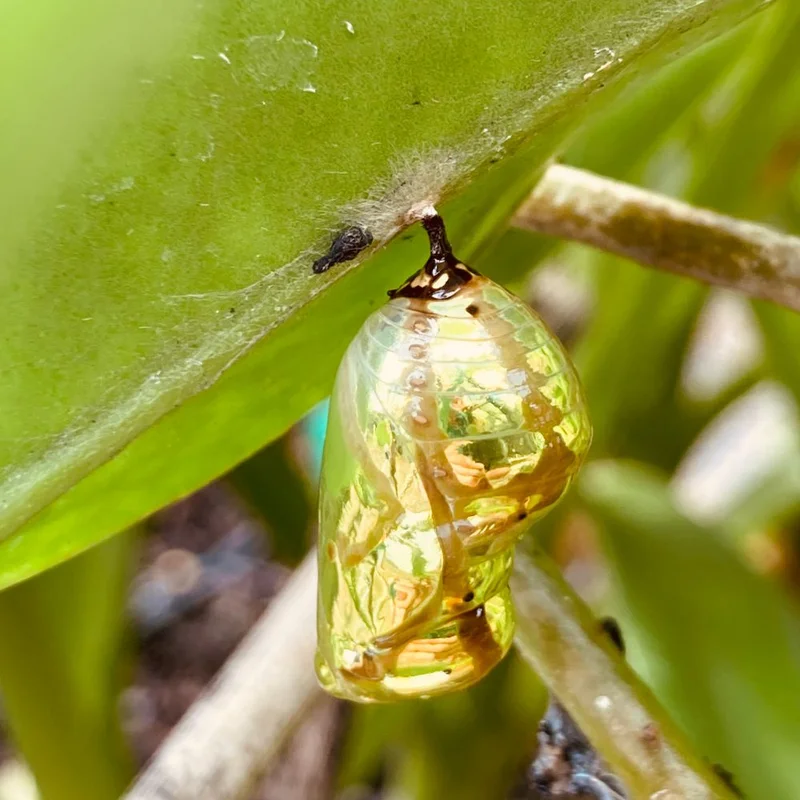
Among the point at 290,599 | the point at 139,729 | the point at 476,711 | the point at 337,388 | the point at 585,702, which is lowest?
the point at 139,729

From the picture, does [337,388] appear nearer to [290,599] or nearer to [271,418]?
[271,418]

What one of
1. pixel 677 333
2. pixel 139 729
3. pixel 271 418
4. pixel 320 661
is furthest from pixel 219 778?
pixel 139 729

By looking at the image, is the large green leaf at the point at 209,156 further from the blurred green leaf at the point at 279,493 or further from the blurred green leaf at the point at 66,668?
the blurred green leaf at the point at 279,493

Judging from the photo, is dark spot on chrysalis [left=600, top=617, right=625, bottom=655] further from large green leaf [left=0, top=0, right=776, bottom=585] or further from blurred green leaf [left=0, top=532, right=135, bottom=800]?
blurred green leaf [left=0, top=532, right=135, bottom=800]

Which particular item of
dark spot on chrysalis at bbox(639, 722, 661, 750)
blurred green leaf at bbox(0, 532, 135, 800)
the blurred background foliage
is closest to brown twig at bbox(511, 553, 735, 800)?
dark spot on chrysalis at bbox(639, 722, 661, 750)

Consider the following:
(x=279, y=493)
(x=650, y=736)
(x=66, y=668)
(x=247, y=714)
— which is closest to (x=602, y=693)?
(x=650, y=736)

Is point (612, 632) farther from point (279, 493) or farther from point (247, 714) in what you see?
point (279, 493)

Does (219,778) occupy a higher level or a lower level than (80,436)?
lower
